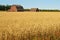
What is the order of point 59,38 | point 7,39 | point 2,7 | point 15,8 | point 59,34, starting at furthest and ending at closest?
point 2,7 → point 15,8 → point 59,34 → point 59,38 → point 7,39

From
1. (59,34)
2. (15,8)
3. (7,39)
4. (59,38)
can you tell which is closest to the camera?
(7,39)

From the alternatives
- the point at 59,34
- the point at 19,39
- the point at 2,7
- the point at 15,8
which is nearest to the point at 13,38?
the point at 19,39

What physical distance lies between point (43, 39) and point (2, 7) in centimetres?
6552

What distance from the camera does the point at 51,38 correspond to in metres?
5.86

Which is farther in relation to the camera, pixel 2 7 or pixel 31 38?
pixel 2 7

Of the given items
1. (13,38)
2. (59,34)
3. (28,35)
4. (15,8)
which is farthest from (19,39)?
(15,8)

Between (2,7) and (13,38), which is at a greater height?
(13,38)

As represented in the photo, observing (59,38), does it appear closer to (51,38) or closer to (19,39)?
(51,38)

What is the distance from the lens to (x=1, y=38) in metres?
5.68

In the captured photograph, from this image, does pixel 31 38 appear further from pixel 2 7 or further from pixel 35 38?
pixel 2 7

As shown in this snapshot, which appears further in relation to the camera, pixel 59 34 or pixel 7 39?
pixel 59 34

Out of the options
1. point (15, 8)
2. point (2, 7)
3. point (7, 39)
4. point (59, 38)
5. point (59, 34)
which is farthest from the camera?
point (2, 7)

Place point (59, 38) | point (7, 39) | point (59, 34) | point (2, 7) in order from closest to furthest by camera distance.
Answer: point (7, 39)
point (59, 38)
point (59, 34)
point (2, 7)

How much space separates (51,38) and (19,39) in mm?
947
